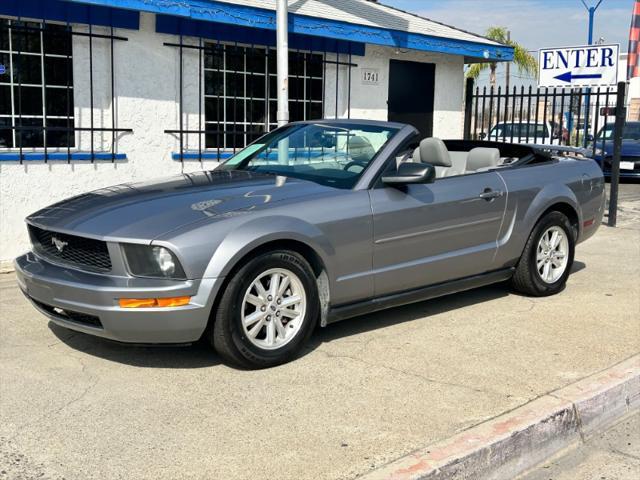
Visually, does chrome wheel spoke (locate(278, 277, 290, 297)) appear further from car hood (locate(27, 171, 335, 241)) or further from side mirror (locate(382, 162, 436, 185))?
side mirror (locate(382, 162, 436, 185))

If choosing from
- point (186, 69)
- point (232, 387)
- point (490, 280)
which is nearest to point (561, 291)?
point (490, 280)

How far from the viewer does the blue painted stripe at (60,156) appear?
760cm

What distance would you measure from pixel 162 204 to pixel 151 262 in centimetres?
51

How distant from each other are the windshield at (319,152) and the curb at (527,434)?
1942mm

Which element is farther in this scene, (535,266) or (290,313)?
(535,266)

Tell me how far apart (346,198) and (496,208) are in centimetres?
154

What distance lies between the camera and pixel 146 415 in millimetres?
3898

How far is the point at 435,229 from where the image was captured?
5.44m

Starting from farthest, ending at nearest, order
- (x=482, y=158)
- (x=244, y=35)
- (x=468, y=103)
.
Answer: (x=468, y=103) → (x=244, y=35) → (x=482, y=158)

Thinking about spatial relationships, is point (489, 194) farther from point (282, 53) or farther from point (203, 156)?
point (203, 156)

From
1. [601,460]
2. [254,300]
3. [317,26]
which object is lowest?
[601,460]

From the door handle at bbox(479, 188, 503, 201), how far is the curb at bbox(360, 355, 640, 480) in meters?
1.69

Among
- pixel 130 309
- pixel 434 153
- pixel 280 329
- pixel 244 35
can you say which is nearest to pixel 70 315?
pixel 130 309

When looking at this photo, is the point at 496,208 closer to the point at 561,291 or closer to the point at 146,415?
the point at 561,291
